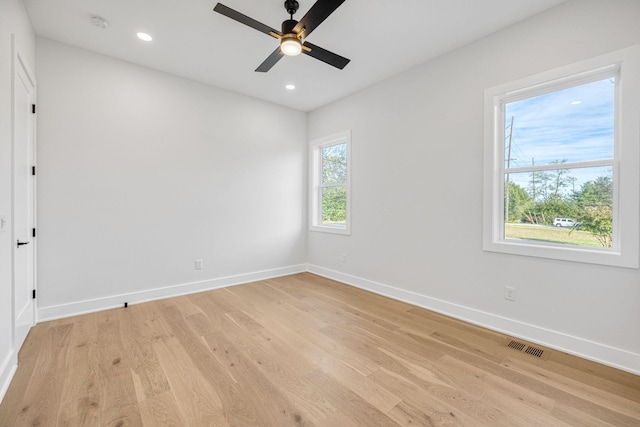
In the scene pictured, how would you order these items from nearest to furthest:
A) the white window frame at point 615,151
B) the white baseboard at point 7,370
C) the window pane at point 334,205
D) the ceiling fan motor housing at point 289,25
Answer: the white baseboard at point 7,370
the white window frame at point 615,151
the ceiling fan motor housing at point 289,25
the window pane at point 334,205

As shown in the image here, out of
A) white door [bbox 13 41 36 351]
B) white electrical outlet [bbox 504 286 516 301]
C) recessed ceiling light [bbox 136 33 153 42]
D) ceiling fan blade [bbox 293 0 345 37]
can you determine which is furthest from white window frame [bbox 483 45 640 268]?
white door [bbox 13 41 36 351]

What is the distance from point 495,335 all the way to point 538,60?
2551 mm

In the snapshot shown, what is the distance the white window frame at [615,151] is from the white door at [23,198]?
410 centimetres

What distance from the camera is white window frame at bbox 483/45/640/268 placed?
2.08m

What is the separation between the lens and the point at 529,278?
2.59 meters

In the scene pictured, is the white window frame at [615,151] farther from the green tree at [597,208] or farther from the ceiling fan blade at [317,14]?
the ceiling fan blade at [317,14]

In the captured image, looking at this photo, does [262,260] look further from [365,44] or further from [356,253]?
[365,44]

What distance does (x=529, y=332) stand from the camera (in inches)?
101

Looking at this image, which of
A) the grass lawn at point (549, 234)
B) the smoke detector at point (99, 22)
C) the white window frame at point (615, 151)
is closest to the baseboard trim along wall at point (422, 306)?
the white window frame at point (615, 151)

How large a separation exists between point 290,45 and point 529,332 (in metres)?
3.26

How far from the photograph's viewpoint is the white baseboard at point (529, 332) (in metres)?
2.15

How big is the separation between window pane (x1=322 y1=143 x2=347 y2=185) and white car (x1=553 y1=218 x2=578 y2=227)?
2.74 m

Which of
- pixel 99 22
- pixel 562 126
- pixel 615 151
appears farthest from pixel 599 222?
pixel 99 22

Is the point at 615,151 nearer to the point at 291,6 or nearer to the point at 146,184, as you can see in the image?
the point at 291,6
